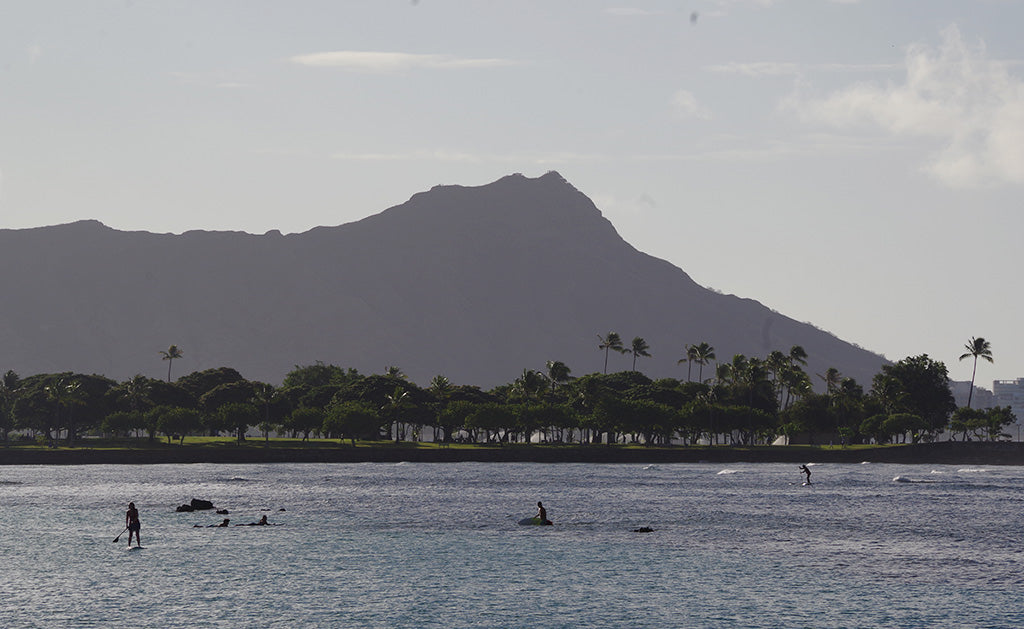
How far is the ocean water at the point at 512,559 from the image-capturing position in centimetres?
5612

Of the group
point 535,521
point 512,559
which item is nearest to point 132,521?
point 512,559

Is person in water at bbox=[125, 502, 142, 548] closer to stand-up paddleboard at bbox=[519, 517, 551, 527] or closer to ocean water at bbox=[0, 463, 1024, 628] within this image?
ocean water at bbox=[0, 463, 1024, 628]

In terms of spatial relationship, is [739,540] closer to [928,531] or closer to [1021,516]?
[928,531]

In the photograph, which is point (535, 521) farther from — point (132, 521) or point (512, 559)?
point (132, 521)

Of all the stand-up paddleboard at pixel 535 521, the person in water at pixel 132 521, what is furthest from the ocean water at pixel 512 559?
the person in water at pixel 132 521

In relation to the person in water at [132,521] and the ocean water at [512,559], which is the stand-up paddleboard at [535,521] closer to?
the ocean water at [512,559]

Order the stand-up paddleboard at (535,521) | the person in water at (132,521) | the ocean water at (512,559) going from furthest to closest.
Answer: the stand-up paddleboard at (535,521) → the person in water at (132,521) → the ocean water at (512,559)

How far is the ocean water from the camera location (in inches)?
2210

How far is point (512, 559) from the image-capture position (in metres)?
75.1

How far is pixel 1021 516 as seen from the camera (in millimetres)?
113312

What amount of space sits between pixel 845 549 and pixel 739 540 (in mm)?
8325

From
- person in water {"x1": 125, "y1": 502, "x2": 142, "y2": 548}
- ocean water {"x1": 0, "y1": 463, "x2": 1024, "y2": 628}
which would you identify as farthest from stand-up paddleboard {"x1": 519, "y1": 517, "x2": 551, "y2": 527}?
person in water {"x1": 125, "y1": 502, "x2": 142, "y2": 548}

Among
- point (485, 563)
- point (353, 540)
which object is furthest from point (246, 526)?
point (485, 563)

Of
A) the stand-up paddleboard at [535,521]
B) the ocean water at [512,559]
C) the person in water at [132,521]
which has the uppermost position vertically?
the person in water at [132,521]
